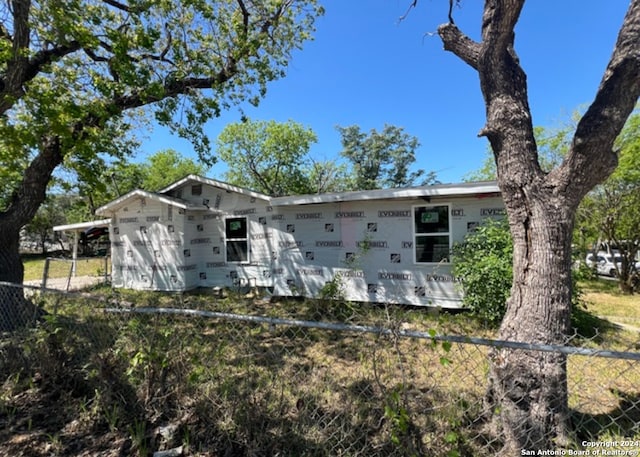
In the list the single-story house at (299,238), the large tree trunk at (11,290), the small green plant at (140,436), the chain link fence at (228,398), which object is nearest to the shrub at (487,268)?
the single-story house at (299,238)

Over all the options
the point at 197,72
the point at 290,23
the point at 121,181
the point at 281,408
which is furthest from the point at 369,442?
the point at 121,181

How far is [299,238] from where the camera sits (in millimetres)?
8312

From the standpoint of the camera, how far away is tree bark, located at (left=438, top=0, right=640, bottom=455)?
2.23m

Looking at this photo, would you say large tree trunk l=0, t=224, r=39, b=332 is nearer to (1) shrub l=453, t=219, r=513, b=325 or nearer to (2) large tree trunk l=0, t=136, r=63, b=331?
(2) large tree trunk l=0, t=136, r=63, b=331

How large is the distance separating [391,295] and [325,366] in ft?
12.2

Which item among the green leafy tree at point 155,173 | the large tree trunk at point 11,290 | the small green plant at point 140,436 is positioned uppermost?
the green leafy tree at point 155,173

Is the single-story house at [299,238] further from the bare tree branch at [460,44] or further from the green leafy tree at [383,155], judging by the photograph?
the green leafy tree at [383,155]

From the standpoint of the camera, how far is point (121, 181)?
77.9 ft

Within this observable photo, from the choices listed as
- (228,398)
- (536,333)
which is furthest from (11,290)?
(536,333)

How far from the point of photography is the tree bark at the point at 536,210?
2230 millimetres

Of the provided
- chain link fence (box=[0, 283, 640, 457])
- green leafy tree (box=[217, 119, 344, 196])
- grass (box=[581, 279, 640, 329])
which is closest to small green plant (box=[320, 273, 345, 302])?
chain link fence (box=[0, 283, 640, 457])

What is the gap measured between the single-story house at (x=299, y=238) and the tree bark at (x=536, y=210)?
3.06m

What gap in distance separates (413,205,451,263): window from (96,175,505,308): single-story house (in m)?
0.02

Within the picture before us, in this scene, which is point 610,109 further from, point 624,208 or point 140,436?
point 624,208
